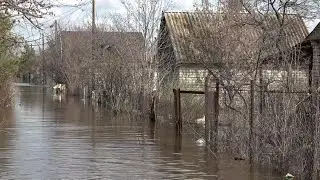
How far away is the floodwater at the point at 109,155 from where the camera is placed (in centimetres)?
1131

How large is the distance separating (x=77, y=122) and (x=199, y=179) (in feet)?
43.3

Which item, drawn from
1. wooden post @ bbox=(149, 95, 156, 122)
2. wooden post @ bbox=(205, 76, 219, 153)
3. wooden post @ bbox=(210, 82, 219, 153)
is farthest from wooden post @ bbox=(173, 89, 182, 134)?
wooden post @ bbox=(210, 82, 219, 153)

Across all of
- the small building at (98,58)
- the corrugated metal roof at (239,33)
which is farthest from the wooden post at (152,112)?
the corrugated metal roof at (239,33)

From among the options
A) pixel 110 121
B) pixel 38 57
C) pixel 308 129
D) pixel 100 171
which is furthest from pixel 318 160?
pixel 38 57

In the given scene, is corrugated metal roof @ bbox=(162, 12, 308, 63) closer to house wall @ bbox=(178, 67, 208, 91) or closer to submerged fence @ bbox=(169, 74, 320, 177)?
house wall @ bbox=(178, 67, 208, 91)

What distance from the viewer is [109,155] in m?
13.8

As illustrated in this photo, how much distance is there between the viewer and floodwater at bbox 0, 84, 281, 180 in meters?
11.3

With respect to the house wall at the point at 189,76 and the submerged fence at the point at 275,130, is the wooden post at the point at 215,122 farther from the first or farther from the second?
the house wall at the point at 189,76

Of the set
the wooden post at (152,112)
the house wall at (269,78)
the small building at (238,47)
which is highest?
the small building at (238,47)

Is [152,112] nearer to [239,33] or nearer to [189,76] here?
[239,33]

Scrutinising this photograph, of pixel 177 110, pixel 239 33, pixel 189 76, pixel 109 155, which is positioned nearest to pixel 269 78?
pixel 109 155

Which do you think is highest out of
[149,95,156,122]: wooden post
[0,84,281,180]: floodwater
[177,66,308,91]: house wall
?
[177,66,308,91]: house wall

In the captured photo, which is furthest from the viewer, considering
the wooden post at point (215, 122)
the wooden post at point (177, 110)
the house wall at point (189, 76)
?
the house wall at point (189, 76)

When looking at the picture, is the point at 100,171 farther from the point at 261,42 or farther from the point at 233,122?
the point at 261,42
